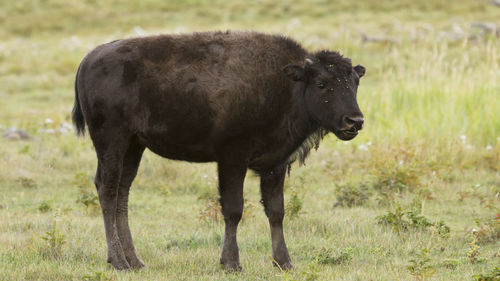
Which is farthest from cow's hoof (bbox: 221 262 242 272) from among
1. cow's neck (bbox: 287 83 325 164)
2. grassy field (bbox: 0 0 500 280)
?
cow's neck (bbox: 287 83 325 164)

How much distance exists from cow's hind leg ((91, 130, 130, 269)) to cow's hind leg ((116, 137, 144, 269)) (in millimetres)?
120

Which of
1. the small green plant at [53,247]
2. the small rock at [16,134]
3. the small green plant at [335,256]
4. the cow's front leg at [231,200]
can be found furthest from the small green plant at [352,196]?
the small rock at [16,134]

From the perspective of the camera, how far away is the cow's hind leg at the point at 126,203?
21.8 ft

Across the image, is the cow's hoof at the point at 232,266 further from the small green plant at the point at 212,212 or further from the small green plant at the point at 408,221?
the small green plant at the point at 408,221

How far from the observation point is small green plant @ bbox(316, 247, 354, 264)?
656 cm

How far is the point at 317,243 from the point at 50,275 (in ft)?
9.27

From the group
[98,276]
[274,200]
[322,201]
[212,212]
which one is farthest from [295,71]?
[322,201]

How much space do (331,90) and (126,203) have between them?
241cm

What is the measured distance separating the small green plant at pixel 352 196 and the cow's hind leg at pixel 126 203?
337 centimetres

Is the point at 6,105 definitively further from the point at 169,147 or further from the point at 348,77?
the point at 348,77

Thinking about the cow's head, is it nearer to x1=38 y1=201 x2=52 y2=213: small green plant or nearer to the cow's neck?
the cow's neck

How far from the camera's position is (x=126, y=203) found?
6.97 meters

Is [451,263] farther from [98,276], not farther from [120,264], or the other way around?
[98,276]

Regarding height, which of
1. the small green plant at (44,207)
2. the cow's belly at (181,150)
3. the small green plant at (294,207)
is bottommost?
the small green plant at (44,207)
